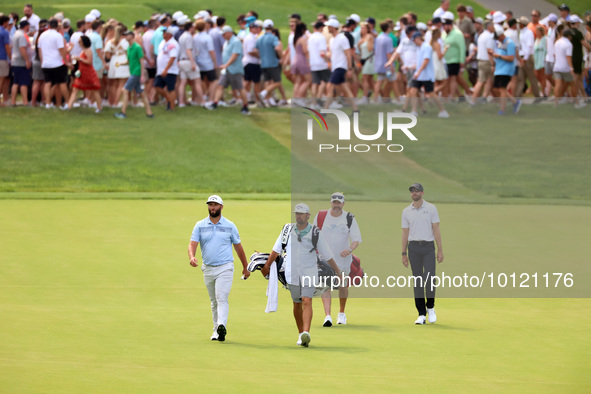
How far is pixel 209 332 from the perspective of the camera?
12.6 meters

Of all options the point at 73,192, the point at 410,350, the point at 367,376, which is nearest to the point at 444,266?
the point at 410,350

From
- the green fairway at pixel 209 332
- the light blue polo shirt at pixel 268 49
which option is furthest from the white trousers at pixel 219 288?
the light blue polo shirt at pixel 268 49

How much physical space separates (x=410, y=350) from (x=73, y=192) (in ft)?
44.1

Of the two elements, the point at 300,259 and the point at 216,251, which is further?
the point at 216,251

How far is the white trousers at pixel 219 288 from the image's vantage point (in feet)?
39.8

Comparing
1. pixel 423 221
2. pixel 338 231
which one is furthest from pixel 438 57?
pixel 338 231

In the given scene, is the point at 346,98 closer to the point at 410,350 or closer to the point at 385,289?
the point at 385,289

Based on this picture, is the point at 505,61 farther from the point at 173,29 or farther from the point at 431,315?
the point at 431,315

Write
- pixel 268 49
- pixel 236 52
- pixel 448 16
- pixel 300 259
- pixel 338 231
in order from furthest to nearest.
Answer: pixel 448 16
pixel 268 49
pixel 236 52
pixel 338 231
pixel 300 259

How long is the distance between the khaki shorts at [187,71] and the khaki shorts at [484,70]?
24.2 ft

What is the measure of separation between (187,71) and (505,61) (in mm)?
8282

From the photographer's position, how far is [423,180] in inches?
823

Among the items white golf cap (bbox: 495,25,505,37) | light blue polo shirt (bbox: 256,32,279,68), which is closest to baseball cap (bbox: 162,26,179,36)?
light blue polo shirt (bbox: 256,32,279,68)

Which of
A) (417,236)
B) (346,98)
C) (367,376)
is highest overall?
(346,98)
